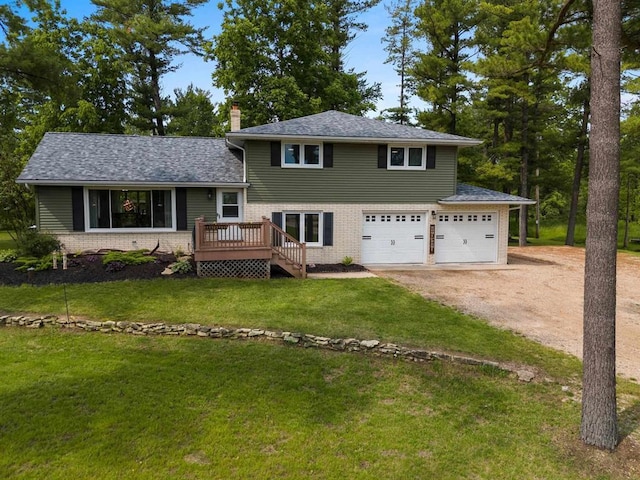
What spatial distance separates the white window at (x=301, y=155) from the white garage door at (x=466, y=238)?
5046mm

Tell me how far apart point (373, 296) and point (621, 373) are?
5152mm

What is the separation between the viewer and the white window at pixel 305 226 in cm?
1457

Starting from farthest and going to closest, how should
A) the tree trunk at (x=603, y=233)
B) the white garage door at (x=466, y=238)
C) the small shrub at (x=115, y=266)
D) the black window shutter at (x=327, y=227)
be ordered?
the white garage door at (x=466, y=238)
the black window shutter at (x=327, y=227)
the small shrub at (x=115, y=266)
the tree trunk at (x=603, y=233)

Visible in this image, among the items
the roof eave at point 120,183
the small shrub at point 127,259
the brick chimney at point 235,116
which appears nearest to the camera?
the small shrub at point 127,259

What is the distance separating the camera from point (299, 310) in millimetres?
8820

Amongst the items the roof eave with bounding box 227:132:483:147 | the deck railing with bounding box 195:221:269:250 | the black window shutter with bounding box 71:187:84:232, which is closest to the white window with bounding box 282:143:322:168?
the roof eave with bounding box 227:132:483:147

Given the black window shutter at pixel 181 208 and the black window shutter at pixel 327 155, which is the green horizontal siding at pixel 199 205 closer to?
the black window shutter at pixel 181 208

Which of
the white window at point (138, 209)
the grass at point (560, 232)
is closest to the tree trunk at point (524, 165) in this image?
the grass at point (560, 232)

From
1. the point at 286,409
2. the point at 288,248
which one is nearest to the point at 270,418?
the point at 286,409

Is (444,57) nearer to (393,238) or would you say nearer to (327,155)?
(327,155)

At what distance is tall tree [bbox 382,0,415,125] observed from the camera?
2769 centimetres

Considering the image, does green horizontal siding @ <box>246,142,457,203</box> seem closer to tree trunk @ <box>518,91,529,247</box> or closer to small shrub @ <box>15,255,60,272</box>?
small shrub @ <box>15,255,60,272</box>

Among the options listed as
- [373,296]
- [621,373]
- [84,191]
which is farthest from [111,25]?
[621,373]

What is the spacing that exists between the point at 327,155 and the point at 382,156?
6.50ft
